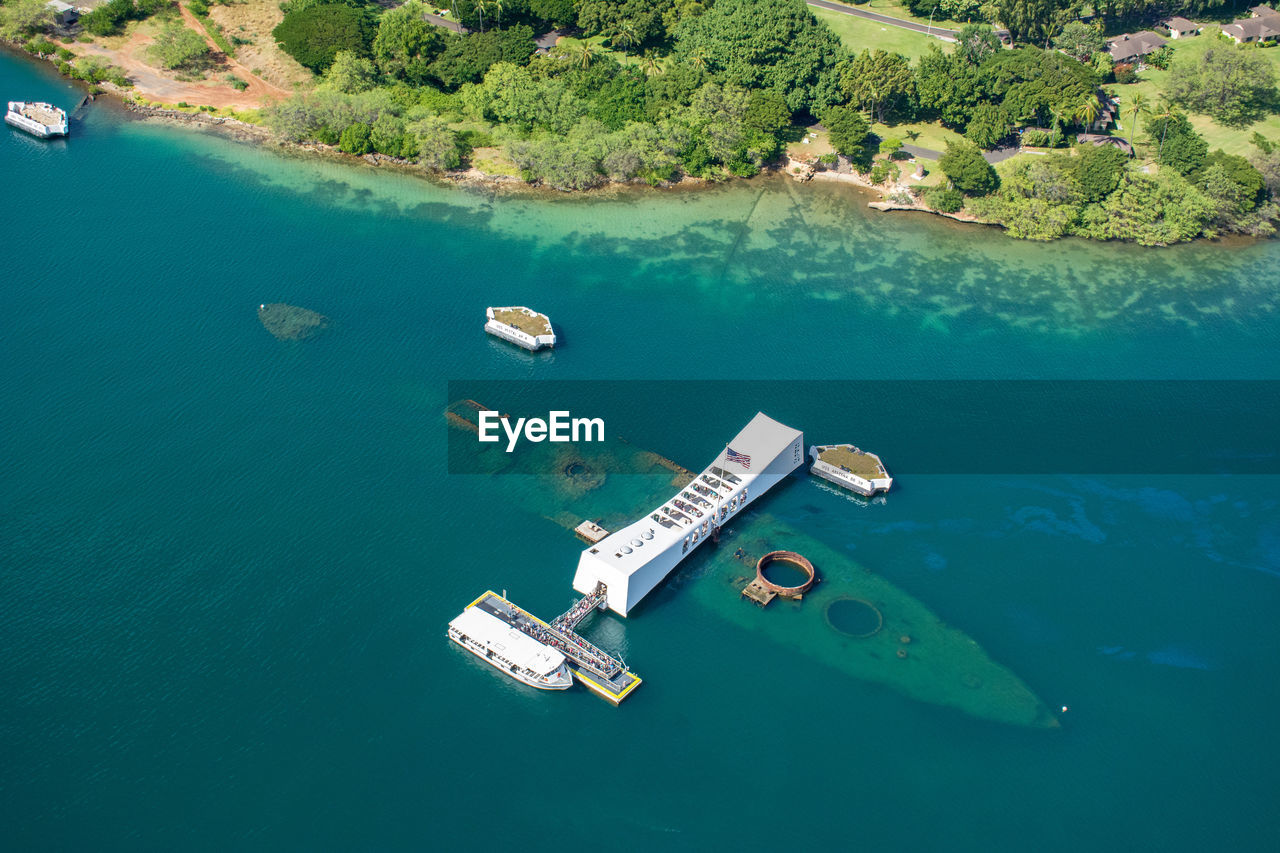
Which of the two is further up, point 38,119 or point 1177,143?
point 1177,143

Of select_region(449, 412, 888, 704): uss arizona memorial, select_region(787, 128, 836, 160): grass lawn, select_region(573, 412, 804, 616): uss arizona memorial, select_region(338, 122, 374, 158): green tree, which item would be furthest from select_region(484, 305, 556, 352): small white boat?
select_region(787, 128, 836, 160): grass lawn

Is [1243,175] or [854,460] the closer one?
[854,460]

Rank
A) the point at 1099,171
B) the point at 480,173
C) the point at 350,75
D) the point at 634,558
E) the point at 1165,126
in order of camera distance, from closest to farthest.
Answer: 1. the point at 634,558
2. the point at 1099,171
3. the point at 480,173
4. the point at 1165,126
5. the point at 350,75

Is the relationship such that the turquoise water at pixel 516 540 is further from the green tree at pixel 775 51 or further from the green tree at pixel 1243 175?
the green tree at pixel 775 51

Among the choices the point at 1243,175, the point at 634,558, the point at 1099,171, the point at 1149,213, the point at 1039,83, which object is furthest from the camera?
the point at 1039,83

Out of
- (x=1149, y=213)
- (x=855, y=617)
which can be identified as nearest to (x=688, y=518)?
(x=855, y=617)

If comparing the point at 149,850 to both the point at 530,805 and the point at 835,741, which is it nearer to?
the point at 530,805

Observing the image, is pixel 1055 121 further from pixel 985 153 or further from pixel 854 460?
pixel 854 460
